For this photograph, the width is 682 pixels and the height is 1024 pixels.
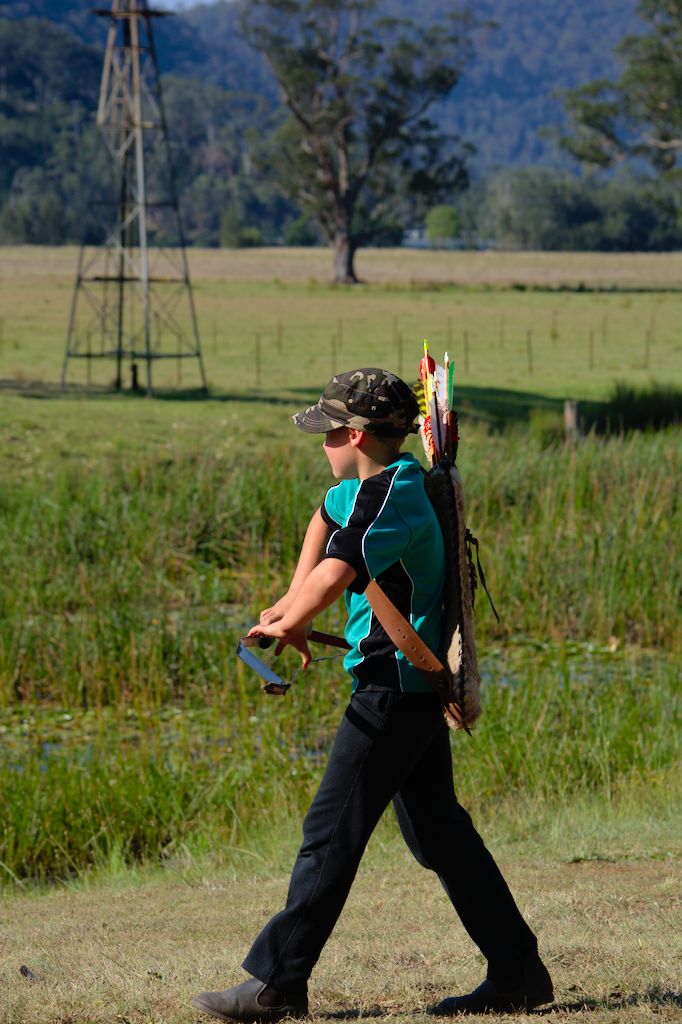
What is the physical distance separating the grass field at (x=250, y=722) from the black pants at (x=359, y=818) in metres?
0.27

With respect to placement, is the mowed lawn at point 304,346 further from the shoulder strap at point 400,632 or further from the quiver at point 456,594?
the shoulder strap at point 400,632

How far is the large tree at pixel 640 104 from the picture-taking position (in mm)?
47156

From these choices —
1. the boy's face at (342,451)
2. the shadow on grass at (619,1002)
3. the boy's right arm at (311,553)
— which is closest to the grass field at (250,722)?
the shadow on grass at (619,1002)

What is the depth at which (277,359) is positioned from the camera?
1168 inches

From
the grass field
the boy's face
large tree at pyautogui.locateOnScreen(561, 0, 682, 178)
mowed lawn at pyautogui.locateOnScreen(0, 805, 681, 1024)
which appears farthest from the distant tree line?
the boy's face

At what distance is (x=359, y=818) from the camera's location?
3.57m

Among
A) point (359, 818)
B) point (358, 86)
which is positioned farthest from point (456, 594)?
point (358, 86)

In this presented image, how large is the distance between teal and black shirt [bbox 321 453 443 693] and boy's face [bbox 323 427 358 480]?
0.06 meters

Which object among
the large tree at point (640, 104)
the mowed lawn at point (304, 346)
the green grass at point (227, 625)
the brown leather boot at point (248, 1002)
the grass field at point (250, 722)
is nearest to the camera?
the brown leather boot at point (248, 1002)

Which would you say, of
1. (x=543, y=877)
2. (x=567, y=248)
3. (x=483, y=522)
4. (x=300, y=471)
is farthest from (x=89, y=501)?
(x=567, y=248)

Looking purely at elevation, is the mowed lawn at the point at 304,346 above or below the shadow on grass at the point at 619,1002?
below

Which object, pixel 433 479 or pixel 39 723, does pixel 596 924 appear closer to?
pixel 433 479

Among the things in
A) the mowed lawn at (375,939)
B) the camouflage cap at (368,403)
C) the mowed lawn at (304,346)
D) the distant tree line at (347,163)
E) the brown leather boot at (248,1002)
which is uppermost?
the distant tree line at (347,163)

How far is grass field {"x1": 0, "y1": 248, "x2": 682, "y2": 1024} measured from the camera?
13.8 feet
